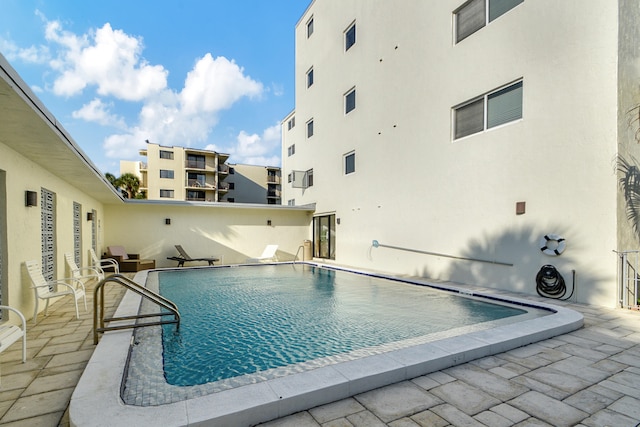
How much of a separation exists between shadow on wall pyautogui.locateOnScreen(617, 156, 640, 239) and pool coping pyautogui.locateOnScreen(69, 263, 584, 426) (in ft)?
11.8

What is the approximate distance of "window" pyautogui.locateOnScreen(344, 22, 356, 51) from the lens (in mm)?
13111

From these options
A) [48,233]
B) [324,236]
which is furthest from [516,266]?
[48,233]

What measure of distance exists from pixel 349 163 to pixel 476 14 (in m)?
6.67

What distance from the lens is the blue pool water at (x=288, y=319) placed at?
3.78m

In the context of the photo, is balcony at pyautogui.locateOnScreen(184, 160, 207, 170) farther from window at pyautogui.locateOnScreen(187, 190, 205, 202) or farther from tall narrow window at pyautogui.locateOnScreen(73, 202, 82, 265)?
tall narrow window at pyautogui.locateOnScreen(73, 202, 82, 265)

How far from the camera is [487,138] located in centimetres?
766

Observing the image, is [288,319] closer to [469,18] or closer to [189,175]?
[469,18]

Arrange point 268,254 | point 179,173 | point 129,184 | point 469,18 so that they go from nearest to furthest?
point 469,18, point 268,254, point 129,184, point 179,173

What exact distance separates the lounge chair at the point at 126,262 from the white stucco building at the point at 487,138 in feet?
24.1

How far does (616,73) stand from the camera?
5523mm

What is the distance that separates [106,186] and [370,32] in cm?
1024

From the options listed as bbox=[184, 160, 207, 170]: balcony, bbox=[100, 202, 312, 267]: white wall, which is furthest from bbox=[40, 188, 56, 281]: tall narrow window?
bbox=[184, 160, 207, 170]: balcony

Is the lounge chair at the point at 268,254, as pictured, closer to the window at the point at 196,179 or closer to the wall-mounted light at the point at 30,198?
the wall-mounted light at the point at 30,198

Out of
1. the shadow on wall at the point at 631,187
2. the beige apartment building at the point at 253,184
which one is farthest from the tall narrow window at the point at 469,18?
the beige apartment building at the point at 253,184
